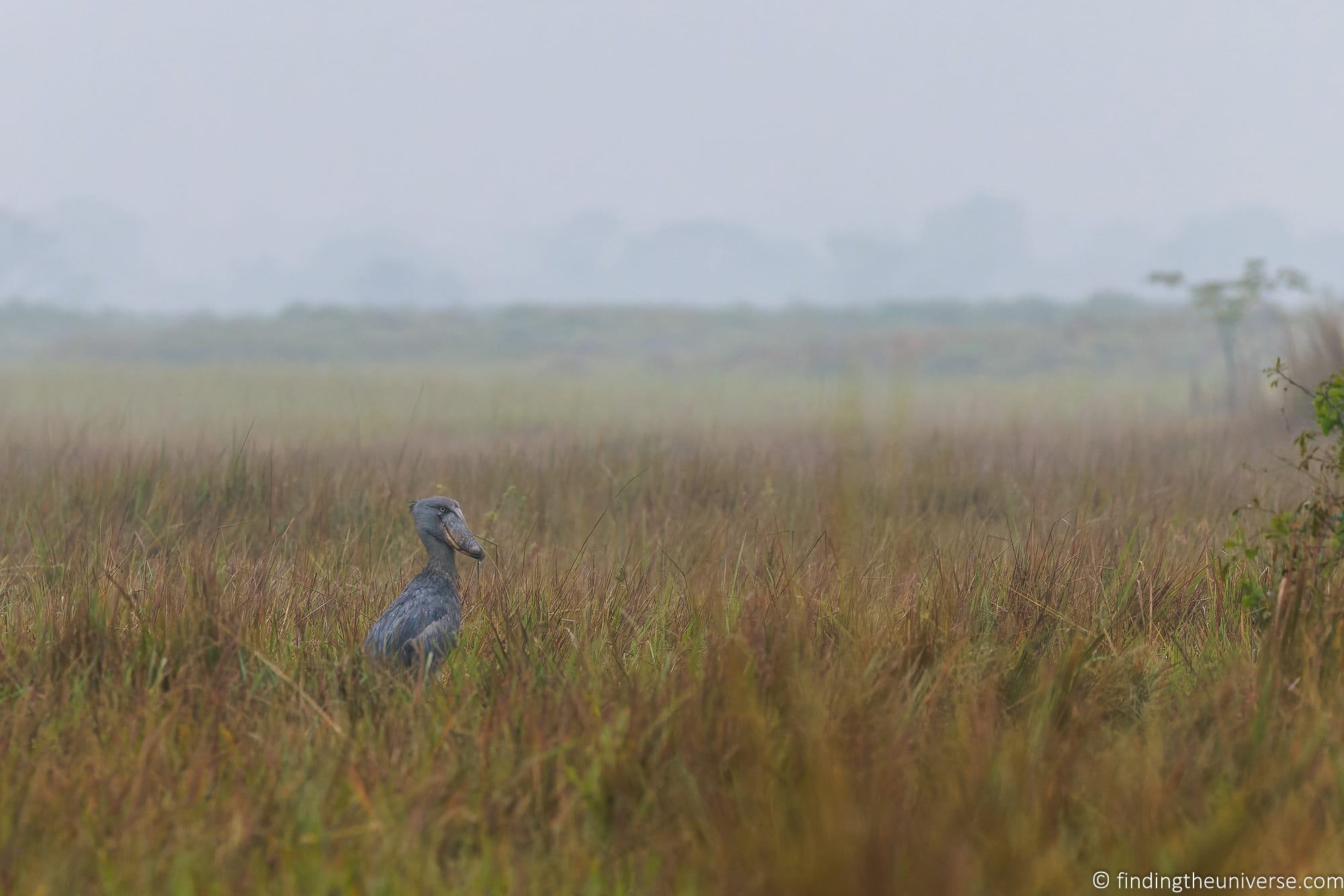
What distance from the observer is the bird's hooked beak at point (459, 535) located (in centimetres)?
347

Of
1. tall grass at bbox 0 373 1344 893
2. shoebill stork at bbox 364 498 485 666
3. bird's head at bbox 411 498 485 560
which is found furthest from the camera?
bird's head at bbox 411 498 485 560

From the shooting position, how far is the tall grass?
2287 millimetres

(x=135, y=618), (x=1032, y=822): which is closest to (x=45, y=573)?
(x=135, y=618)

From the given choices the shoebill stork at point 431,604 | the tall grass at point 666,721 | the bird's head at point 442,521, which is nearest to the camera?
the tall grass at point 666,721

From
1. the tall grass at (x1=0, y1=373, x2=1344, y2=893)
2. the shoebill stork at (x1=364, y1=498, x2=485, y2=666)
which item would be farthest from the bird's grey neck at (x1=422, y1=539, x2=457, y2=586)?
the tall grass at (x1=0, y1=373, x2=1344, y2=893)

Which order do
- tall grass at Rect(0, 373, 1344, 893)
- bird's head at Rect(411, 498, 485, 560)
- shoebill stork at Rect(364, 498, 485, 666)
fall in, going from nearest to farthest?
tall grass at Rect(0, 373, 1344, 893) < shoebill stork at Rect(364, 498, 485, 666) < bird's head at Rect(411, 498, 485, 560)

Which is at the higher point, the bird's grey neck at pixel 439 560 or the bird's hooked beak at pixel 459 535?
the bird's hooked beak at pixel 459 535

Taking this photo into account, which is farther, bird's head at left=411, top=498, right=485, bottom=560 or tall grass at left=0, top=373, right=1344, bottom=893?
bird's head at left=411, top=498, right=485, bottom=560

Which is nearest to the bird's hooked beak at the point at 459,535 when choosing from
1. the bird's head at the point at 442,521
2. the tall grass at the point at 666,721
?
the bird's head at the point at 442,521

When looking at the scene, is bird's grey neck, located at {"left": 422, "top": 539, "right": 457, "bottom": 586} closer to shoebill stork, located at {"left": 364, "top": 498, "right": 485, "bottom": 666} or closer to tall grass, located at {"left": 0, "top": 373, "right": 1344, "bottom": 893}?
shoebill stork, located at {"left": 364, "top": 498, "right": 485, "bottom": 666}

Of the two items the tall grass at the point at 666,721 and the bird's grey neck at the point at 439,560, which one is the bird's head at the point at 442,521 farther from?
the tall grass at the point at 666,721

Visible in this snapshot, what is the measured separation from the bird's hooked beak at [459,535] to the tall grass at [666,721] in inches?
11.1

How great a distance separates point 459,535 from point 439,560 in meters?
0.14

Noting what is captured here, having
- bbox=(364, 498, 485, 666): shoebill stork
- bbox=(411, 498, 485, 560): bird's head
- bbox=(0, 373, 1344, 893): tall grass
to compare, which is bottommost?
bbox=(0, 373, 1344, 893): tall grass
